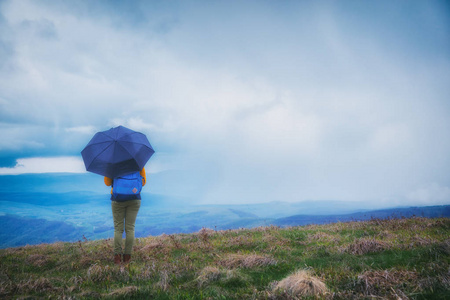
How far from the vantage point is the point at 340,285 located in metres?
4.22

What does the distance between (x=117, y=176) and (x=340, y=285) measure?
6.41 m

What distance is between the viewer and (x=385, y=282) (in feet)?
13.4

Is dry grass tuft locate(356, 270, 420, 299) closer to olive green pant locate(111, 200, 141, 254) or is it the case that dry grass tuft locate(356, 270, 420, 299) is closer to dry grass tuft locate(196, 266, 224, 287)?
dry grass tuft locate(196, 266, 224, 287)

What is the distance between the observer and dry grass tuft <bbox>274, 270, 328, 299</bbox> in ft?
12.6

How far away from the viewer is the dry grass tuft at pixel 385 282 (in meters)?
3.83

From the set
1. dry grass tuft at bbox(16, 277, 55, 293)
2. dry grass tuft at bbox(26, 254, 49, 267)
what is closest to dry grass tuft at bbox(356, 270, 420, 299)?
dry grass tuft at bbox(16, 277, 55, 293)

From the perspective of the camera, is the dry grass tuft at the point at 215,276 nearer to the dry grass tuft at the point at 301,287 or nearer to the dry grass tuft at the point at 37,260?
the dry grass tuft at the point at 301,287

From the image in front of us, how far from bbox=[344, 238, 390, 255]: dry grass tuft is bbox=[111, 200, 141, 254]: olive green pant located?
22.4ft

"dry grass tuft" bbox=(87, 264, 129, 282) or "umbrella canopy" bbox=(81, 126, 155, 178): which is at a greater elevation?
"umbrella canopy" bbox=(81, 126, 155, 178)

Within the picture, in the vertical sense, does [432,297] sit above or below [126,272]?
above

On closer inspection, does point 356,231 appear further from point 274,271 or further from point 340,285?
point 340,285

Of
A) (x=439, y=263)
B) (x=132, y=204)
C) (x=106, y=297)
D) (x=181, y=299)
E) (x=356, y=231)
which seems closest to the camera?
(x=181, y=299)

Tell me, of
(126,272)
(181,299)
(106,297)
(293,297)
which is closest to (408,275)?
(293,297)

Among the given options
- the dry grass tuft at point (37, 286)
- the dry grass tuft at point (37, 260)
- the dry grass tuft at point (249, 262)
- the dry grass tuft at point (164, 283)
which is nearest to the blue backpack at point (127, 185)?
the dry grass tuft at point (37, 286)
